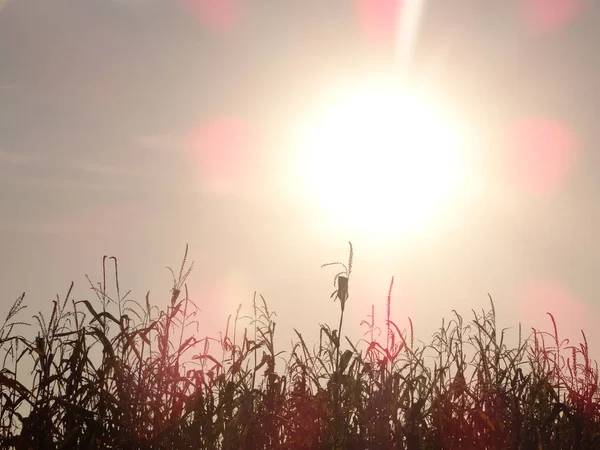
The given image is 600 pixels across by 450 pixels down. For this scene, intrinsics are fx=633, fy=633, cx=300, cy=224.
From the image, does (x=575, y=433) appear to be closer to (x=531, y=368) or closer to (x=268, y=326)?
(x=531, y=368)

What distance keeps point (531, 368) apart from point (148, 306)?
2857 mm

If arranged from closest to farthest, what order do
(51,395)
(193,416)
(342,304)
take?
(51,395) < (193,416) < (342,304)

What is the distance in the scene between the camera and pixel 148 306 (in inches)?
160

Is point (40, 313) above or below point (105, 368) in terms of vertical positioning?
above

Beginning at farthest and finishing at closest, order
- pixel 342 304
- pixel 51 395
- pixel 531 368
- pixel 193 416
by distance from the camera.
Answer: pixel 531 368 < pixel 342 304 < pixel 193 416 < pixel 51 395

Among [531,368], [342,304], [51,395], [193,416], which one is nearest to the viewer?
[51,395]

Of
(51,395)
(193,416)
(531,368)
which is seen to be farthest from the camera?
(531,368)

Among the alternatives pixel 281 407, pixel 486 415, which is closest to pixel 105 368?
pixel 281 407

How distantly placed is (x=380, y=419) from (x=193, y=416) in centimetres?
125

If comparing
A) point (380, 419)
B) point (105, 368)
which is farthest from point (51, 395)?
point (380, 419)

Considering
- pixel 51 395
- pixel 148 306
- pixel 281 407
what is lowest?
pixel 51 395

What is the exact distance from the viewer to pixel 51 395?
3.64 m

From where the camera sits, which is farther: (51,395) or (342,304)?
(342,304)

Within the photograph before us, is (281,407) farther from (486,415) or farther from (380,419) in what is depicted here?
(486,415)
